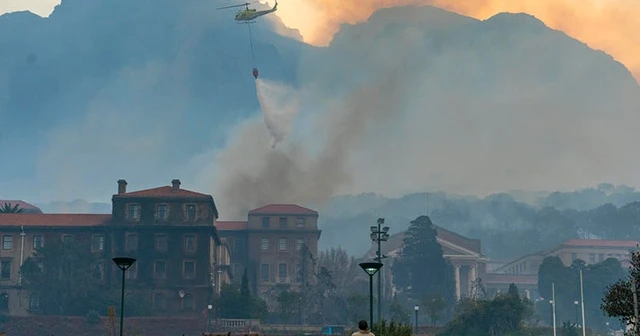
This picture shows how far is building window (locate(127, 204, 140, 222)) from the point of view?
454ft

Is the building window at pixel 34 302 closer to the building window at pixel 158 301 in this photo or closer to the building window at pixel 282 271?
the building window at pixel 158 301

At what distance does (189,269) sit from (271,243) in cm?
3397

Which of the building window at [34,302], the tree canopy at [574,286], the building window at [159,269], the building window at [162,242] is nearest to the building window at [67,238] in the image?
the building window at [34,302]

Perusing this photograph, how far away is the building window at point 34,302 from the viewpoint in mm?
136250

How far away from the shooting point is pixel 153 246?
137500 mm

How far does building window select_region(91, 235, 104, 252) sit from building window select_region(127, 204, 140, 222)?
5795mm

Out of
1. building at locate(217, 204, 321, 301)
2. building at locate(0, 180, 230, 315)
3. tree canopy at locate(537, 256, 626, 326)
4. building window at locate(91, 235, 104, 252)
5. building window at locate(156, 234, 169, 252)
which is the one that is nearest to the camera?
building at locate(0, 180, 230, 315)

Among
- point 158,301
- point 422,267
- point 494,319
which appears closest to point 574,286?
point 422,267

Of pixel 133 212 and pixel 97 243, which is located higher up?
pixel 133 212

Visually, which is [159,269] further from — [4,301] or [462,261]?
[462,261]

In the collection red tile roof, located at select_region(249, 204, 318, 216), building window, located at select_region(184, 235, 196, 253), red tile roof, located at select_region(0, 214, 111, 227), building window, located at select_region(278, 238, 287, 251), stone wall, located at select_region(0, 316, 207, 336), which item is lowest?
stone wall, located at select_region(0, 316, 207, 336)

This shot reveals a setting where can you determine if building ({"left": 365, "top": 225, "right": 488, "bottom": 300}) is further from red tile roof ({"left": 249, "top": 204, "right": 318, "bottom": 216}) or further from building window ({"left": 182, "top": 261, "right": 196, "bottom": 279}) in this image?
building window ({"left": 182, "top": 261, "right": 196, "bottom": 279})

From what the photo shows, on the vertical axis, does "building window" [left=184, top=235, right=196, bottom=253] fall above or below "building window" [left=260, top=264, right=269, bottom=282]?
above

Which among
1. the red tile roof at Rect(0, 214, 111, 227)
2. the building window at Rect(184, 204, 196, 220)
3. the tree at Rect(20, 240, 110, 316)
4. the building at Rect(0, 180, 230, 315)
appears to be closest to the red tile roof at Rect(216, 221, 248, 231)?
the building at Rect(0, 180, 230, 315)
